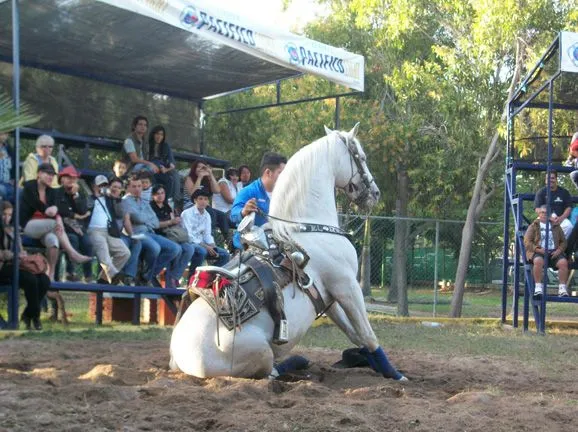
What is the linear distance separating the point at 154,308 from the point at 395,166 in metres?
13.6

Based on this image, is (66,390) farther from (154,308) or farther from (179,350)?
(154,308)

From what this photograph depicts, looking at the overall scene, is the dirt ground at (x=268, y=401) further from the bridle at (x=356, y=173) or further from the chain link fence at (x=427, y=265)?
the chain link fence at (x=427, y=265)

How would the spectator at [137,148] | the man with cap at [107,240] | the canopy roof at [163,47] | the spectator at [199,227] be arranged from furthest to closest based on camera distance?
the spectator at [137,148] < the spectator at [199,227] < the man with cap at [107,240] < the canopy roof at [163,47]

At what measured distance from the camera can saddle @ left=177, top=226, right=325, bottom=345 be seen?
19.8 ft

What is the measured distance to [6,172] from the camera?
10.5 m

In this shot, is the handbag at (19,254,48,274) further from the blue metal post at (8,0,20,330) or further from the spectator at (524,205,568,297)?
the spectator at (524,205,568,297)

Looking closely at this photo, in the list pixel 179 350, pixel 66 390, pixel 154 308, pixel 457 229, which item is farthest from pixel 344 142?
pixel 457 229

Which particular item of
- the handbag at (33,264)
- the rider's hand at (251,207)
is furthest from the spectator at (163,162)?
the rider's hand at (251,207)

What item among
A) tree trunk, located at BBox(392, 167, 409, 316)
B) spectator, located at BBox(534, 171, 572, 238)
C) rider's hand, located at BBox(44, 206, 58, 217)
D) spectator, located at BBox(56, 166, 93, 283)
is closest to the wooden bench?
spectator, located at BBox(56, 166, 93, 283)

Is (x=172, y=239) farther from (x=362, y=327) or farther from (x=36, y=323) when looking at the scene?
(x=362, y=327)

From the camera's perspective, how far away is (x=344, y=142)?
720 cm

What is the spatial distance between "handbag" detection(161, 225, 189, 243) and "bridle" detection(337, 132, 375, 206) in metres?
5.32

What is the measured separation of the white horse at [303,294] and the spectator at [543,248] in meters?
6.01

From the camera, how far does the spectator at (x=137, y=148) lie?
1316cm
